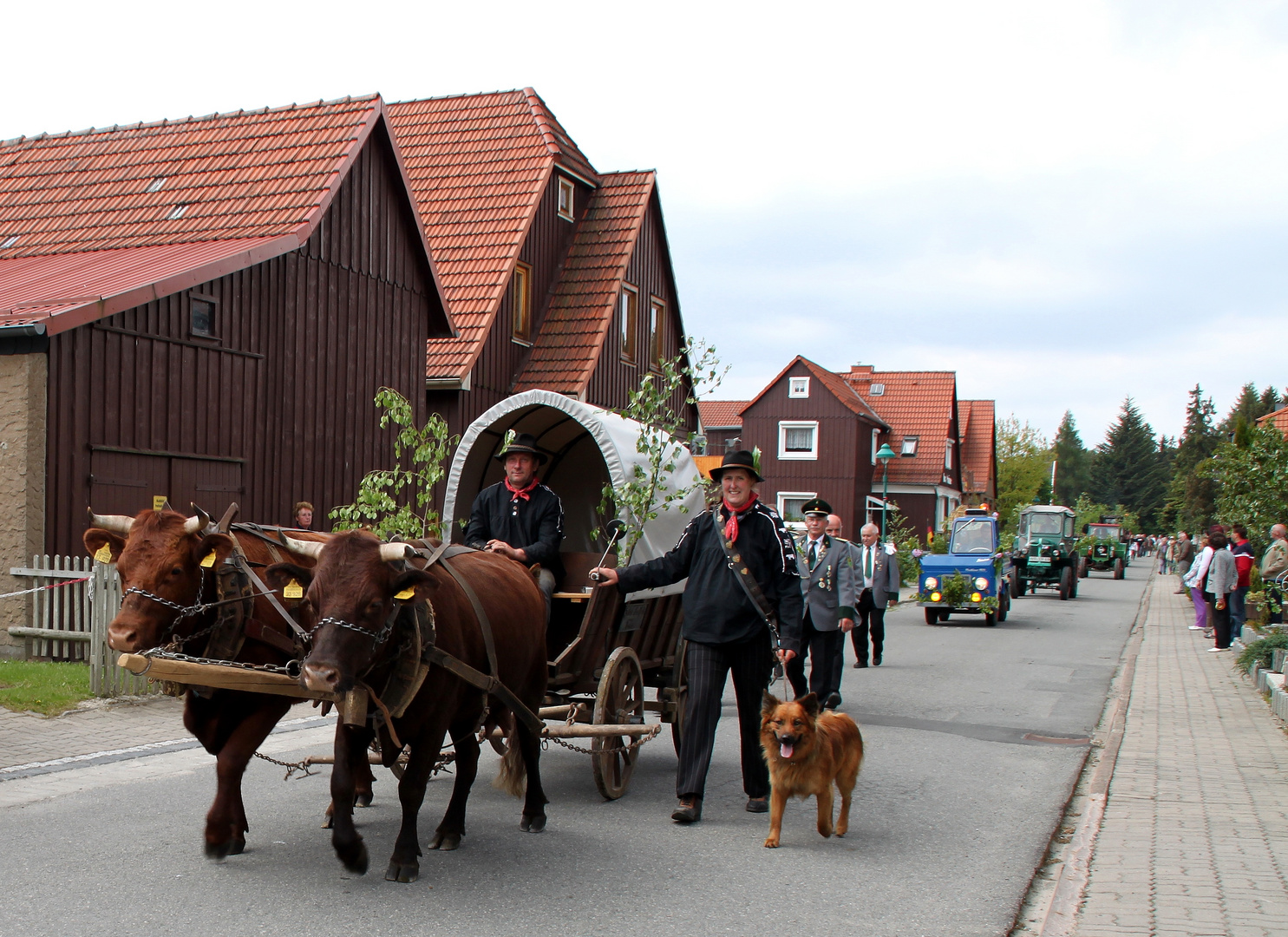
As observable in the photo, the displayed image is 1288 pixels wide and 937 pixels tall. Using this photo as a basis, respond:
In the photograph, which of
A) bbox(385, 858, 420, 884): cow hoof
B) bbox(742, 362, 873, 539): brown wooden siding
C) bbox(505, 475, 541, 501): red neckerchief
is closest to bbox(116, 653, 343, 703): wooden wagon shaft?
bbox(385, 858, 420, 884): cow hoof

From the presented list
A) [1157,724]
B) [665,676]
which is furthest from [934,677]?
[665,676]

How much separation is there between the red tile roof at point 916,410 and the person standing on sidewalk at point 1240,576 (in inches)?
1446

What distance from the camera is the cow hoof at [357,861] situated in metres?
5.11

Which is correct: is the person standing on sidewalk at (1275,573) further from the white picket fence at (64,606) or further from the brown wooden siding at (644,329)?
the white picket fence at (64,606)

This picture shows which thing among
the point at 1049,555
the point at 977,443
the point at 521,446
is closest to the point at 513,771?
the point at 521,446

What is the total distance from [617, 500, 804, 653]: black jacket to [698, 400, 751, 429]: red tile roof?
2189 inches

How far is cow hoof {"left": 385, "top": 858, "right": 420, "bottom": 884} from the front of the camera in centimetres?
536

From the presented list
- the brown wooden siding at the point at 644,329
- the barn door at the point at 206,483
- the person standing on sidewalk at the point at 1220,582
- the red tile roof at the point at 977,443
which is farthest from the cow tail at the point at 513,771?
the red tile roof at the point at 977,443

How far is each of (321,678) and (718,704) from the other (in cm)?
290

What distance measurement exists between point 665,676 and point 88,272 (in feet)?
33.3

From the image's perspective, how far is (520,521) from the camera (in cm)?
775

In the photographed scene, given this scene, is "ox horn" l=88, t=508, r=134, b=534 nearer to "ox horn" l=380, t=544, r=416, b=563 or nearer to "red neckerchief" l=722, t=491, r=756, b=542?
"ox horn" l=380, t=544, r=416, b=563

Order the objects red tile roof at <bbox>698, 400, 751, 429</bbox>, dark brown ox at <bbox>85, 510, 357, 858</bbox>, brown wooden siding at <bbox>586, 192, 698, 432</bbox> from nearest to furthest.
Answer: dark brown ox at <bbox>85, 510, 357, 858</bbox> → brown wooden siding at <bbox>586, 192, 698, 432</bbox> → red tile roof at <bbox>698, 400, 751, 429</bbox>

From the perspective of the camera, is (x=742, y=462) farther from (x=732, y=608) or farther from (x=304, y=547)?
(x=304, y=547)
